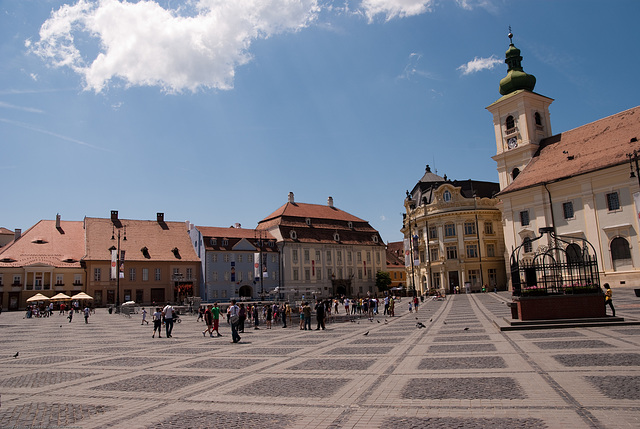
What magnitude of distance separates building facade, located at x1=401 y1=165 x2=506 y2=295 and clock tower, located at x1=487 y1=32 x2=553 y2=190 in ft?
30.0

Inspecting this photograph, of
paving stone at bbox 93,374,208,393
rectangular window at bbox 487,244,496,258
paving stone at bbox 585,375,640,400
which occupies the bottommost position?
paving stone at bbox 93,374,208,393

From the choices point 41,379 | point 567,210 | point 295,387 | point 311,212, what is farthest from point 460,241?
point 41,379

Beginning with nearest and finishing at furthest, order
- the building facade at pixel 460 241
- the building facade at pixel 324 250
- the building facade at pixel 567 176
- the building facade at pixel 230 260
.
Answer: the building facade at pixel 567 176 → the building facade at pixel 230 260 → the building facade at pixel 460 241 → the building facade at pixel 324 250

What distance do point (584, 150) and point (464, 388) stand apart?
45.1m

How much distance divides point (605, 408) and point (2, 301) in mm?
63225

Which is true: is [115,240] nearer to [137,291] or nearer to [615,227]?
[137,291]

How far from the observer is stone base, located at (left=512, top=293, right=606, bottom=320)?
60.7 feet

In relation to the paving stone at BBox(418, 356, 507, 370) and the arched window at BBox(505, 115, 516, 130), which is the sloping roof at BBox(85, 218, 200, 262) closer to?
the arched window at BBox(505, 115, 516, 130)

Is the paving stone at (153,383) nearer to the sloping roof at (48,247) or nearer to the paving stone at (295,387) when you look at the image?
the paving stone at (295,387)

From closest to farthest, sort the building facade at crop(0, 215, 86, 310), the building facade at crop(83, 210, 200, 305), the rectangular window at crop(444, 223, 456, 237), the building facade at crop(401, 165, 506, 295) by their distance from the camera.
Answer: the building facade at crop(0, 215, 86, 310) → the building facade at crop(83, 210, 200, 305) → the building facade at crop(401, 165, 506, 295) → the rectangular window at crop(444, 223, 456, 237)

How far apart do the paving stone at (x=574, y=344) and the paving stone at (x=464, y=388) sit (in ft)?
15.6

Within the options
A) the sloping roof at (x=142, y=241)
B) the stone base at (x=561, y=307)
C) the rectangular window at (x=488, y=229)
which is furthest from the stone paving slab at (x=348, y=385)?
the rectangular window at (x=488, y=229)

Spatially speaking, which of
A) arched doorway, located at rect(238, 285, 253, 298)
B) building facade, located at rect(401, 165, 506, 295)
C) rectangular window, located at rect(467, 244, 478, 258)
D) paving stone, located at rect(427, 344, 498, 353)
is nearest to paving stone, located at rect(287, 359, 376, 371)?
paving stone, located at rect(427, 344, 498, 353)

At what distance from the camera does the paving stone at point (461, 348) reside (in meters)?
13.3
